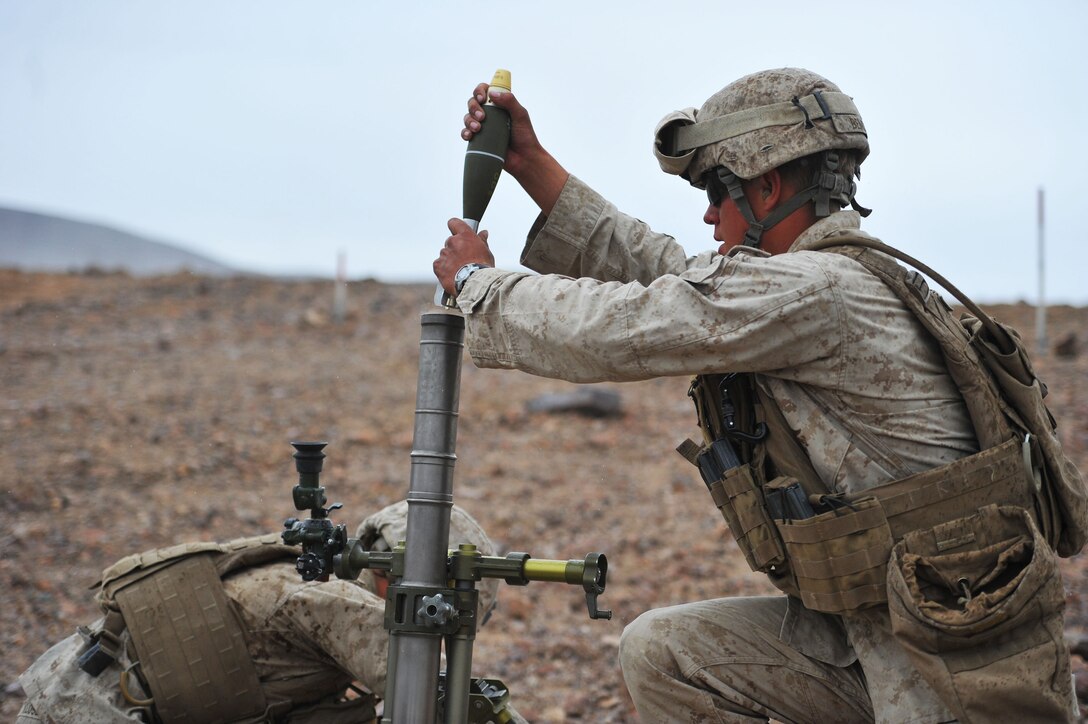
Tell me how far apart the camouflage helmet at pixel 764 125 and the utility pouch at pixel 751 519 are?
0.91 meters

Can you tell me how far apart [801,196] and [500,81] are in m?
0.98

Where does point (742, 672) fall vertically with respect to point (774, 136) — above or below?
below

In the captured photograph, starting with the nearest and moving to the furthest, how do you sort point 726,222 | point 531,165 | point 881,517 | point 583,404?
point 881,517 → point 726,222 → point 531,165 → point 583,404

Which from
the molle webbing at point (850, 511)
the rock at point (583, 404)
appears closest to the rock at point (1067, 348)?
the rock at point (583, 404)

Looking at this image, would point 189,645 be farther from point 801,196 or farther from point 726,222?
point 801,196

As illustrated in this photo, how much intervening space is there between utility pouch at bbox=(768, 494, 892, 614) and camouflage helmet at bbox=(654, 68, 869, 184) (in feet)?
3.45

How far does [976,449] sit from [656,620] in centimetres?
106

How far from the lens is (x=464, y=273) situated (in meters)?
3.19

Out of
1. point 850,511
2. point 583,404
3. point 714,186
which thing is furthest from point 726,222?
point 583,404

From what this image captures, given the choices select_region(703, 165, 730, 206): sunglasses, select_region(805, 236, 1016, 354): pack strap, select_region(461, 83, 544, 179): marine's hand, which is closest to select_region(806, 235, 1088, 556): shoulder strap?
select_region(805, 236, 1016, 354): pack strap

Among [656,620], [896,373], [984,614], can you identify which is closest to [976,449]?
[896,373]

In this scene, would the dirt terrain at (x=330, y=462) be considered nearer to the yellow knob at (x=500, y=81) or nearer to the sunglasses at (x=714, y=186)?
the sunglasses at (x=714, y=186)

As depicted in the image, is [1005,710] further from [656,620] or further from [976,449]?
[656,620]

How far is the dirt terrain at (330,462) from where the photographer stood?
717 cm
